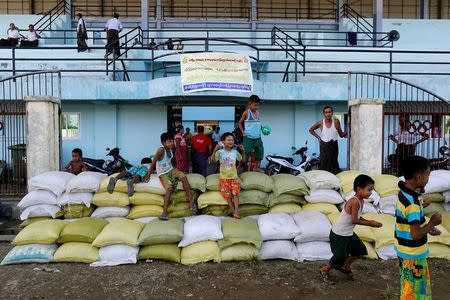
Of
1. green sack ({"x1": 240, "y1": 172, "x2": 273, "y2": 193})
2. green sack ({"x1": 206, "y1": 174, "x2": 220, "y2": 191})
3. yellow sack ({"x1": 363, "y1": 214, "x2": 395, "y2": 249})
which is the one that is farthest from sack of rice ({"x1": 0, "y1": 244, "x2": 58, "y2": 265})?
yellow sack ({"x1": 363, "y1": 214, "x2": 395, "y2": 249})

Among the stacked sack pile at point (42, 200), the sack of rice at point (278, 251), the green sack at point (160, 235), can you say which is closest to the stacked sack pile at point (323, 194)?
the sack of rice at point (278, 251)

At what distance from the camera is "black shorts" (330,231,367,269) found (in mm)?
4785

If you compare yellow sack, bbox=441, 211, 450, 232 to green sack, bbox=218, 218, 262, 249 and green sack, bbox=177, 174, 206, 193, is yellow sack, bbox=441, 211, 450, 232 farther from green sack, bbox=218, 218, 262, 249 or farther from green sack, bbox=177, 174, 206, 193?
green sack, bbox=177, 174, 206, 193

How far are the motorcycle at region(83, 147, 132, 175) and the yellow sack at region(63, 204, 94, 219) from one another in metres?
4.32

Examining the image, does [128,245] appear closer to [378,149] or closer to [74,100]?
[378,149]

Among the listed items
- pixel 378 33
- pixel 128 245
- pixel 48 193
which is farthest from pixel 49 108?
pixel 378 33

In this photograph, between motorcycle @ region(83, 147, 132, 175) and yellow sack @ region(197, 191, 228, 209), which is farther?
motorcycle @ region(83, 147, 132, 175)

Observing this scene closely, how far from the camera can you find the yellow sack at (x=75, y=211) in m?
6.43

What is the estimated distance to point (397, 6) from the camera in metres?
20.8

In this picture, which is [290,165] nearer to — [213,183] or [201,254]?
[213,183]

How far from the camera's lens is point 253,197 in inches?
254

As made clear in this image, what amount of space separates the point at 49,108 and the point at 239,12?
1401 cm

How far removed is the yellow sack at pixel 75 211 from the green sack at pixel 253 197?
2159mm

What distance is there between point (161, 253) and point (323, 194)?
236 centimetres
